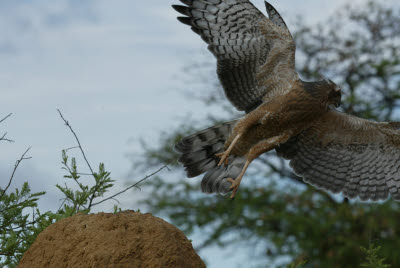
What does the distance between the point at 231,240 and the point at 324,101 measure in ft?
33.0

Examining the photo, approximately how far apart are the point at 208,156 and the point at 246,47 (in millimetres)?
1439

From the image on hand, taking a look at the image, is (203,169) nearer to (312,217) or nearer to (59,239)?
(59,239)

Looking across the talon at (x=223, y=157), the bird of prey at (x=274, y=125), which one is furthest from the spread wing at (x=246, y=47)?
the talon at (x=223, y=157)

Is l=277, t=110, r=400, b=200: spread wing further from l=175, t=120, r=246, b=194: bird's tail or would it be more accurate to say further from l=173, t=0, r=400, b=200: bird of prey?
l=175, t=120, r=246, b=194: bird's tail

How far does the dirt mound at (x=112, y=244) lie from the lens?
368 cm

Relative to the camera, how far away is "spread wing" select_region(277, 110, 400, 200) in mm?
7129

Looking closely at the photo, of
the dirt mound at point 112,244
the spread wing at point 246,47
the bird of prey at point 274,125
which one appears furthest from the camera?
the bird of prey at point 274,125

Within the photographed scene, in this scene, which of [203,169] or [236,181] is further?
[203,169]

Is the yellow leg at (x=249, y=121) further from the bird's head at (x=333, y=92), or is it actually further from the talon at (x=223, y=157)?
the bird's head at (x=333, y=92)

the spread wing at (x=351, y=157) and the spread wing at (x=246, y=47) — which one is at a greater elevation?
the spread wing at (x=246, y=47)

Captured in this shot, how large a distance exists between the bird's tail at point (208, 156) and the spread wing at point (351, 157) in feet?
3.04

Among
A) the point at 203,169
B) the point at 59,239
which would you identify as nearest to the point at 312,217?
the point at 203,169

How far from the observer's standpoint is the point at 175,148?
6773 millimetres

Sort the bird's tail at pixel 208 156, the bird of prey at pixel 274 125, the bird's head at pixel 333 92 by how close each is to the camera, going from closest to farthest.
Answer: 1. the bird of prey at pixel 274 125
2. the bird's head at pixel 333 92
3. the bird's tail at pixel 208 156
